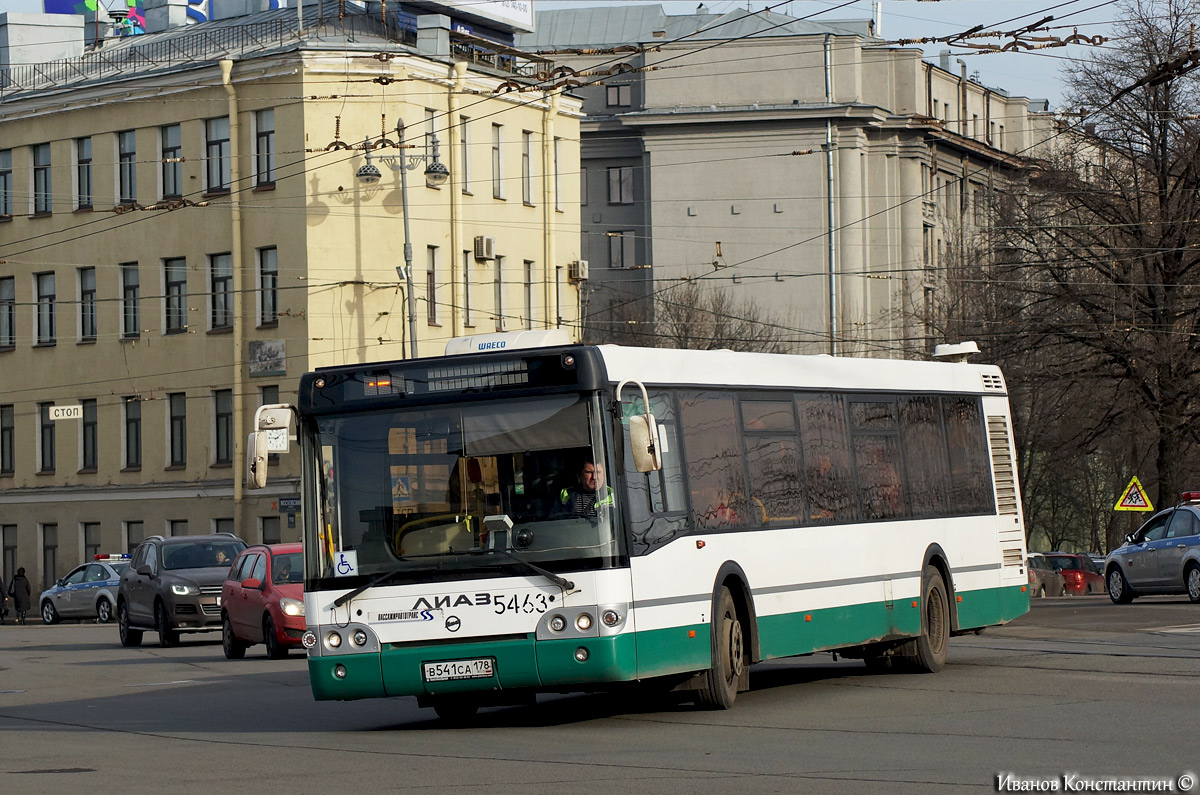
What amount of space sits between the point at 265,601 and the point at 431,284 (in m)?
26.9

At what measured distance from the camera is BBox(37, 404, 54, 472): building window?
184 feet

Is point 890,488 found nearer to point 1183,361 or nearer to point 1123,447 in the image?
point 1183,361

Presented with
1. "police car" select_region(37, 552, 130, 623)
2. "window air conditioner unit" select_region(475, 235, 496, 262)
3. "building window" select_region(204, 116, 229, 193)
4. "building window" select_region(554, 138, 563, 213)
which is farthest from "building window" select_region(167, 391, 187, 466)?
"building window" select_region(554, 138, 563, 213)

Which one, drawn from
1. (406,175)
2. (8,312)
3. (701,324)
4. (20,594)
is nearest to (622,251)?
(701,324)

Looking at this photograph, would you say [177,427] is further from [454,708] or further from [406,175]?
[454,708]

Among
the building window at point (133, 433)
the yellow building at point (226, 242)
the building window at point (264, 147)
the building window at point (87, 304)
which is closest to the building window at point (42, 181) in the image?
the yellow building at point (226, 242)

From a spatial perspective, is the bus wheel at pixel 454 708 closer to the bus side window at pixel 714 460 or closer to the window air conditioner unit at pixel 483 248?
the bus side window at pixel 714 460

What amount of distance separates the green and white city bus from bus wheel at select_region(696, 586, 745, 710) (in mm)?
22

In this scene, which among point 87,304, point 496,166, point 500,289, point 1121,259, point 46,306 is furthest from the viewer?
point 46,306

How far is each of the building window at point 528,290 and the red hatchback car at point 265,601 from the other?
29193 millimetres

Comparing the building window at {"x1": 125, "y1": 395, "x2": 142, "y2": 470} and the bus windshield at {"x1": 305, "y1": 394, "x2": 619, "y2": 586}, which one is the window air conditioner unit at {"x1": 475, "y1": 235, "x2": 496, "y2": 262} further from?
the bus windshield at {"x1": 305, "y1": 394, "x2": 619, "y2": 586}

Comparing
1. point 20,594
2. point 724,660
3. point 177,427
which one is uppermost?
point 177,427

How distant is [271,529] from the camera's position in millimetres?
50031

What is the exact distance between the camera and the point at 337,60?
4900cm
